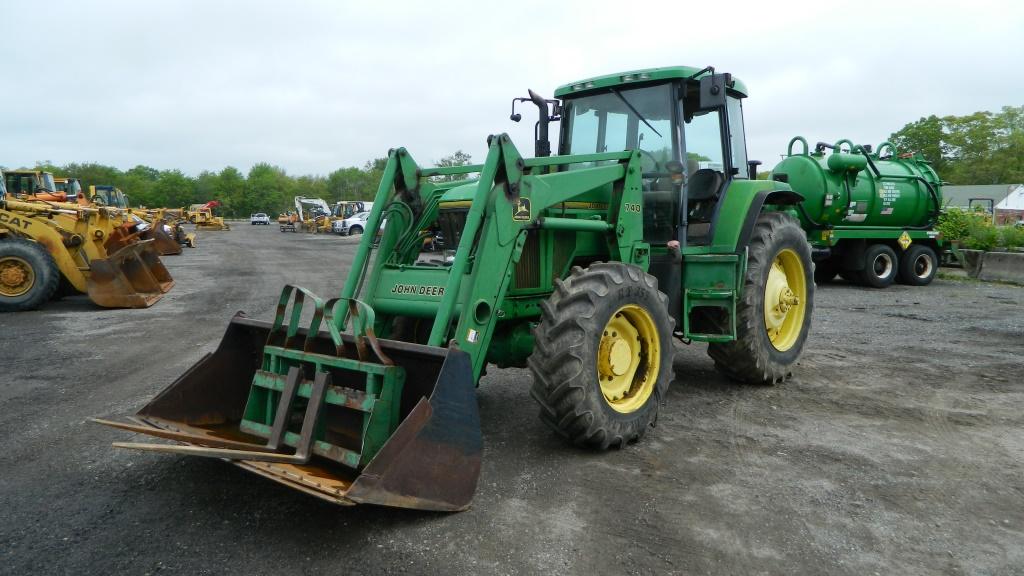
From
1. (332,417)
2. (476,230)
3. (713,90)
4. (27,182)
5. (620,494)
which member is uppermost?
(713,90)

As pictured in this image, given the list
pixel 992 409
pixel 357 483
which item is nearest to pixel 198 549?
pixel 357 483

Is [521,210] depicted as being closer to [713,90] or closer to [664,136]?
[713,90]

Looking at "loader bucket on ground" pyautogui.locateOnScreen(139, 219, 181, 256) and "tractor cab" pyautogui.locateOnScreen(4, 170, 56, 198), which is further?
"loader bucket on ground" pyautogui.locateOnScreen(139, 219, 181, 256)

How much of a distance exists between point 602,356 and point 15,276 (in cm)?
1060

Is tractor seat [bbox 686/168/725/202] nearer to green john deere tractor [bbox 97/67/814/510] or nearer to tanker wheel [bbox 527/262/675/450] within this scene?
green john deere tractor [bbox 97/67/814/510]

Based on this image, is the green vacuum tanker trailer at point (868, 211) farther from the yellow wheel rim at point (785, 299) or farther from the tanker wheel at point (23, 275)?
the tanker wheel at point (23, 275)

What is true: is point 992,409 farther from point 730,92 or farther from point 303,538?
point 303,538

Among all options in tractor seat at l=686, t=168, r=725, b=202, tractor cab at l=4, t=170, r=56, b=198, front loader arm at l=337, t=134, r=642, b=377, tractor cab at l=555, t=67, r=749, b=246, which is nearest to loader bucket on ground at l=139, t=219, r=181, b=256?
tractor cab at l=4, t=170, r=56, b=198

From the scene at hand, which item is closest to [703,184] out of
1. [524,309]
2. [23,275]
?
[524,309]

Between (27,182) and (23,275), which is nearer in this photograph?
(23,275)

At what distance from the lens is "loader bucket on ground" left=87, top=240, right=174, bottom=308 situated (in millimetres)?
10930

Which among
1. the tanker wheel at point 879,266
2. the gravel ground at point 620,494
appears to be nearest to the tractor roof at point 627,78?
the gravel ground at point 620,494

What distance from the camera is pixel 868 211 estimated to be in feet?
47.7

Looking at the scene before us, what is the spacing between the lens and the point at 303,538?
128 inches
